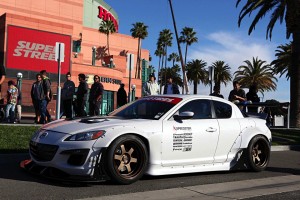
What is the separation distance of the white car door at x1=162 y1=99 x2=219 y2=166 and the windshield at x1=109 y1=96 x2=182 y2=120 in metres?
0.21

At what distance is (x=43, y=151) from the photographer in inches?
234

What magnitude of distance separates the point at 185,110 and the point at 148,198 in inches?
82.3

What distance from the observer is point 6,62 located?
33.3 m

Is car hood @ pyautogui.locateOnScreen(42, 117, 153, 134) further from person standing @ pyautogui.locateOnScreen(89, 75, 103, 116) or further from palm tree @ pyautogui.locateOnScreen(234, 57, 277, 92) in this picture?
palm tree @ pyautogui.locateOnScreen(234, 57, 277, 92)

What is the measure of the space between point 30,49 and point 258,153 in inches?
1169

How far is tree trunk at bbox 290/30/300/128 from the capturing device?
1916cm

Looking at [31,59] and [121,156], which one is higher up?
[31,59]

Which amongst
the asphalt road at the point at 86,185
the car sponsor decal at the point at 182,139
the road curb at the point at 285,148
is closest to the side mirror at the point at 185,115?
the car sponsor decal at the point at 182,139

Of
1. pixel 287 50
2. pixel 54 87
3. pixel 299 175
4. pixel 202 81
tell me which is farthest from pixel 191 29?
pixel 299 175

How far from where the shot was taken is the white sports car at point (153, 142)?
5785mm

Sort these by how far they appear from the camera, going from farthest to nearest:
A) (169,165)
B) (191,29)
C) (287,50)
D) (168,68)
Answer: (168,68)
(191,29)
(287,50)
(169,165)

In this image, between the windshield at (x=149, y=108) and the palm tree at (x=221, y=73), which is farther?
the palm tree at (x=221, y=73)

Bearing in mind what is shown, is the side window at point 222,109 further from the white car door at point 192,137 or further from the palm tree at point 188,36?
the palm tree at point 188,36

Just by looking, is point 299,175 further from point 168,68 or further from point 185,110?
point 168,68
